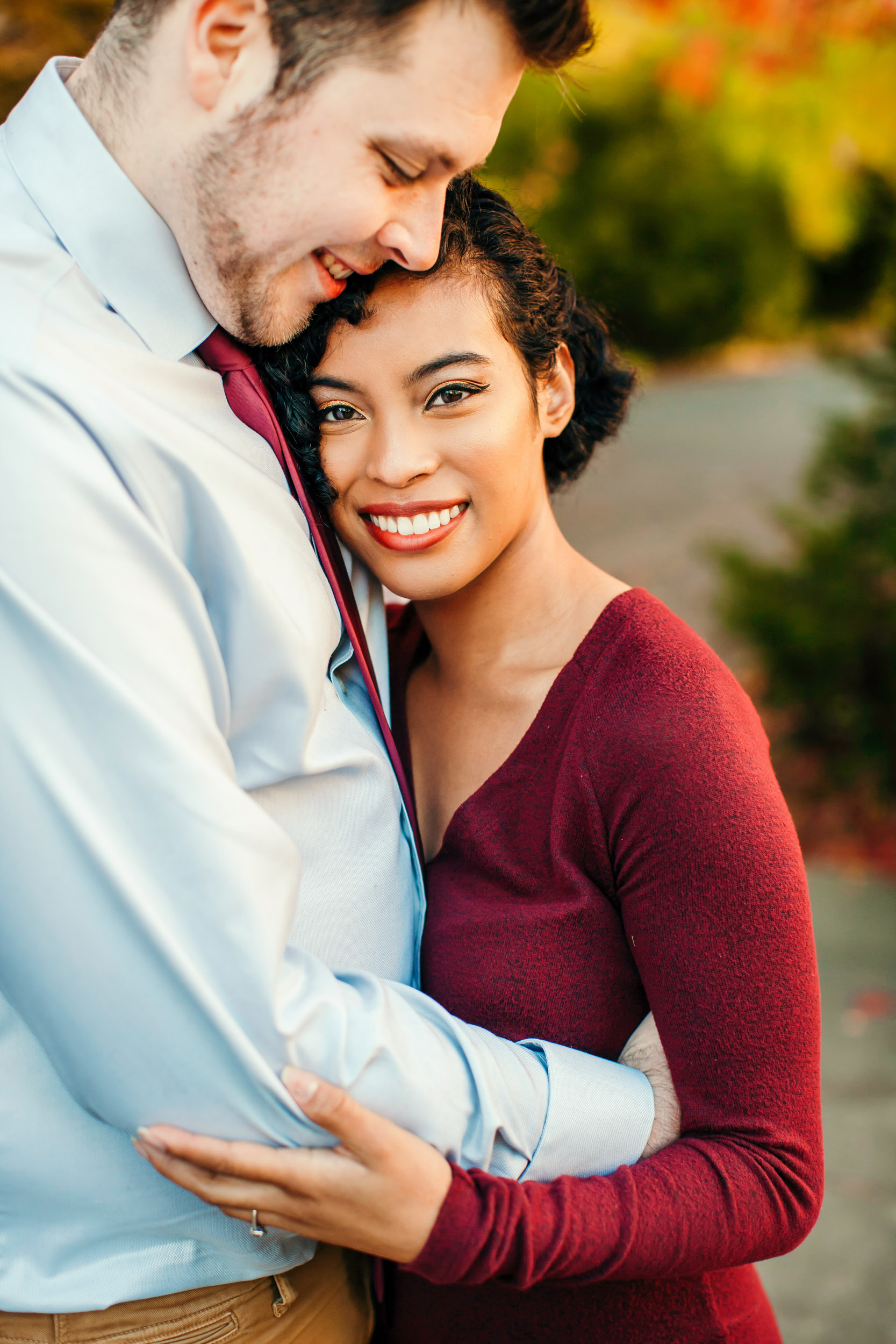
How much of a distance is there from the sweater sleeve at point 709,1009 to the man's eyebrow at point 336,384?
2.20 feet

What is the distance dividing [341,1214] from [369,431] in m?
1.12

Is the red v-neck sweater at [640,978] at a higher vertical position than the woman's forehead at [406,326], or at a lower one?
lower

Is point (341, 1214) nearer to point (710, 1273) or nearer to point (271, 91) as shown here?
point (710, 1273)

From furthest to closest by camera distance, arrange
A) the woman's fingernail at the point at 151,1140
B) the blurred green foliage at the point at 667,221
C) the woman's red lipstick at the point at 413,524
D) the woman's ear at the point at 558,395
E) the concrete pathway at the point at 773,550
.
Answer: the blurred green foliage at the point at 667,221 < the concrete pathway at the point at 773,550 < the woman's ear at the point at 558,395 < the woman's red lipstick at the point at 413,524 < the woman's fingernail at the point at 151,1140

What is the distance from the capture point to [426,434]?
176 centimetres

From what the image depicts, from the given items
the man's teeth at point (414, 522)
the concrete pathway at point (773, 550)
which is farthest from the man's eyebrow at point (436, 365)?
the concrete pathway at point (773, 550)

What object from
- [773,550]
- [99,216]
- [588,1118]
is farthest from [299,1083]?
[773,550]

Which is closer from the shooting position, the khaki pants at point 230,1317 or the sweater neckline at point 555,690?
the khaki pants at point 230,1317

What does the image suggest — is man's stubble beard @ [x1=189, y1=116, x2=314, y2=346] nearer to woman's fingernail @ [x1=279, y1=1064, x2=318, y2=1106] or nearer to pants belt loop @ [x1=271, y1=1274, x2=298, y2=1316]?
woman's fingernail @ [x1=279, y1=1064, x2=318, y2=1106]

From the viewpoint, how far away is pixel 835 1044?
13.9 ft

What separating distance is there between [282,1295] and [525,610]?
3.68 ft

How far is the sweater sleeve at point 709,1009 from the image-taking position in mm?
1422

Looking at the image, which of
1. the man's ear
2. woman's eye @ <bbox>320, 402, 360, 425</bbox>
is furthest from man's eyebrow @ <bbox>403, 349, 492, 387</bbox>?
the man's ear

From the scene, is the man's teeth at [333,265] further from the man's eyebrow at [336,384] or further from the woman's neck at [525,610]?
the woman's neck at [525,610]
